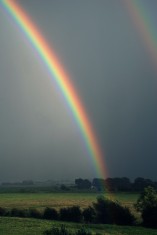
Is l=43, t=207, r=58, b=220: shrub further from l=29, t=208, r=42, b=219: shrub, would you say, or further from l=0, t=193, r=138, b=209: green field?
l=0, t=193, r=138, b=209: green field

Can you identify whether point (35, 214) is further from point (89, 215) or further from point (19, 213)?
point (89, 215)

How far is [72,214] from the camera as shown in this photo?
65562 mm

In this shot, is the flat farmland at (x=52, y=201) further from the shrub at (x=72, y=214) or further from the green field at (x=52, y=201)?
the shrub at (x=72, y=214)

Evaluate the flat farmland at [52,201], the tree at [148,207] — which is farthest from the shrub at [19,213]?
the tree at [148,207]

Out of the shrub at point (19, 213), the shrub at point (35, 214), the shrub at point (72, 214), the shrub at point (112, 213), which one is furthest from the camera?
the shrub at point (19, 213)

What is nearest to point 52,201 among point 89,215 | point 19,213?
point 19,213

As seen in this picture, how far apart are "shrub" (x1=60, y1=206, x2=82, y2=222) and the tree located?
933 cm

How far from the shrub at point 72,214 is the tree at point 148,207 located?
9.33 metres

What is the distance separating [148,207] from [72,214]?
39.9 feet

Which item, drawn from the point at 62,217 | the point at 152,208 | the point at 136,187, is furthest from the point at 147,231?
the point at 136,187

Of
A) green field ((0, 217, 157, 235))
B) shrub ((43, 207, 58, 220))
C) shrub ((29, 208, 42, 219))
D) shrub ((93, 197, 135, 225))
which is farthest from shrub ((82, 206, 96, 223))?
green field ((0, 217, 157, 235))

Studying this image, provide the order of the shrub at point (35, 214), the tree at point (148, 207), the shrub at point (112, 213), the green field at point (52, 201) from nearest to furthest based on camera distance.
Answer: the tree at point (148, 207) < the shrub at point (112, 213) < the shrub at point (35, 214) < the green field at point (52, 201)

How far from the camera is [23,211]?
70.6m

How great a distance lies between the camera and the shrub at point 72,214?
6525 centimetres
